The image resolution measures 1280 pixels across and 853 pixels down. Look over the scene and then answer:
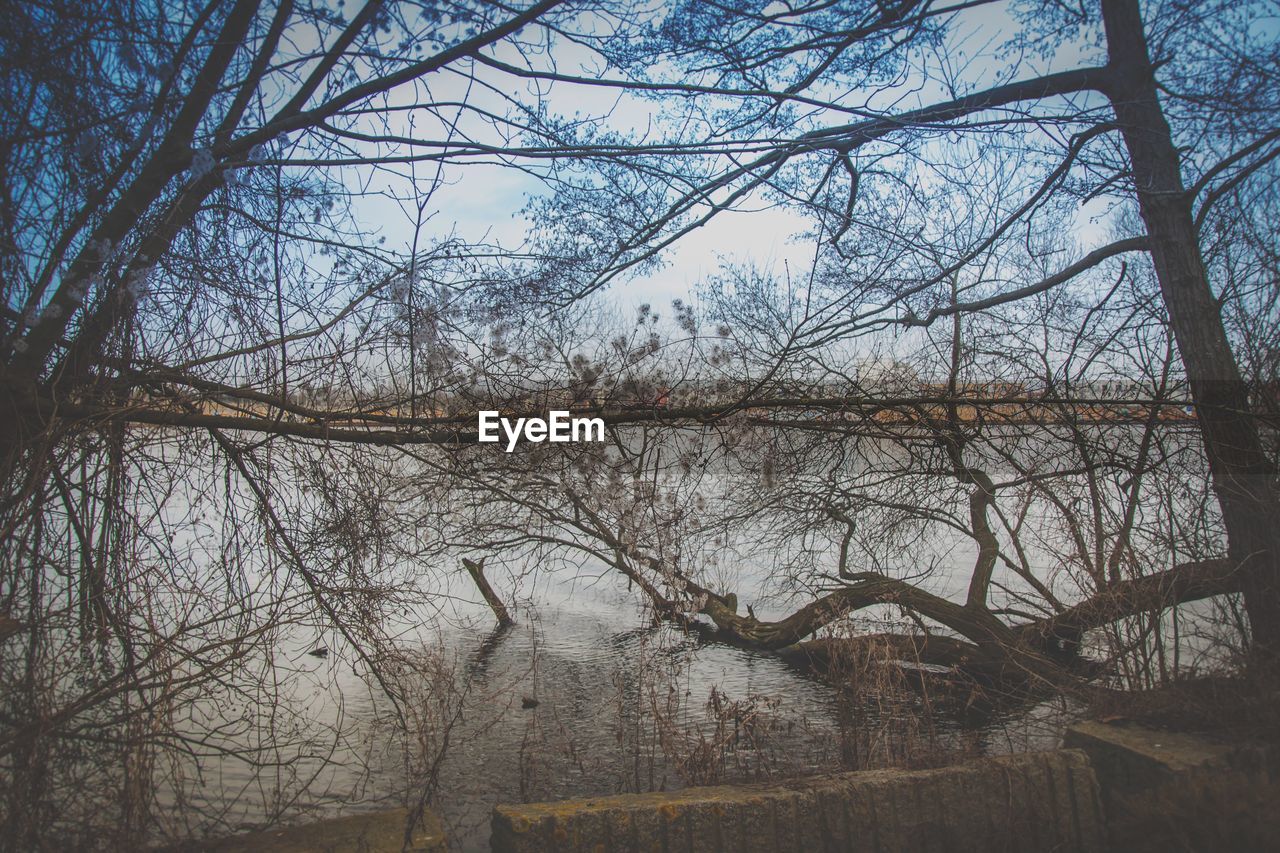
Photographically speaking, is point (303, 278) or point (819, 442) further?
point (819, 442)

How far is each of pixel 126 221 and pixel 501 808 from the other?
5.46 ft

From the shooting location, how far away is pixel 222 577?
6.83ft

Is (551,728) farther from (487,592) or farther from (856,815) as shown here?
(856,815)

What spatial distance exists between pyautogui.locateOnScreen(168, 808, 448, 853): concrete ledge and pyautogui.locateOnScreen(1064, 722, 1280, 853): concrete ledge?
1.73 m

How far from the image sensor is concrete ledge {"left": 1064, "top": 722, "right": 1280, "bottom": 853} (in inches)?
70.7

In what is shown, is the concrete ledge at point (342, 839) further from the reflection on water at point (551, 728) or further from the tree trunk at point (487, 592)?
the tree trunk at point (487, 592)

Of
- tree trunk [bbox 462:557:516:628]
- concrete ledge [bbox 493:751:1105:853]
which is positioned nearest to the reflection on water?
tree trunk [bbox 462:557:516:628]

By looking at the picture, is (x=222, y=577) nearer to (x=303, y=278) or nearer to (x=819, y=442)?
(x=303, y=278)

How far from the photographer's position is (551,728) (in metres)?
2.47

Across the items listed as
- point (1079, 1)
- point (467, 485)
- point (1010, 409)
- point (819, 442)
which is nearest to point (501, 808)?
point (467, 485)

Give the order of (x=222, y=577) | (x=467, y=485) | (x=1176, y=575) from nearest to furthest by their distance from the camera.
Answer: (x=222, y=577)
(x=467, y=485)
(x=1176, y=575)

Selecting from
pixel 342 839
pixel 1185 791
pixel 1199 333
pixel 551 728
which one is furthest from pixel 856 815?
pixel 1199 333

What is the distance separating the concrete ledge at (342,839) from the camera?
5.61ft

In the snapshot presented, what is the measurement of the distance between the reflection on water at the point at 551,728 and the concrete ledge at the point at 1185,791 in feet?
1.43
